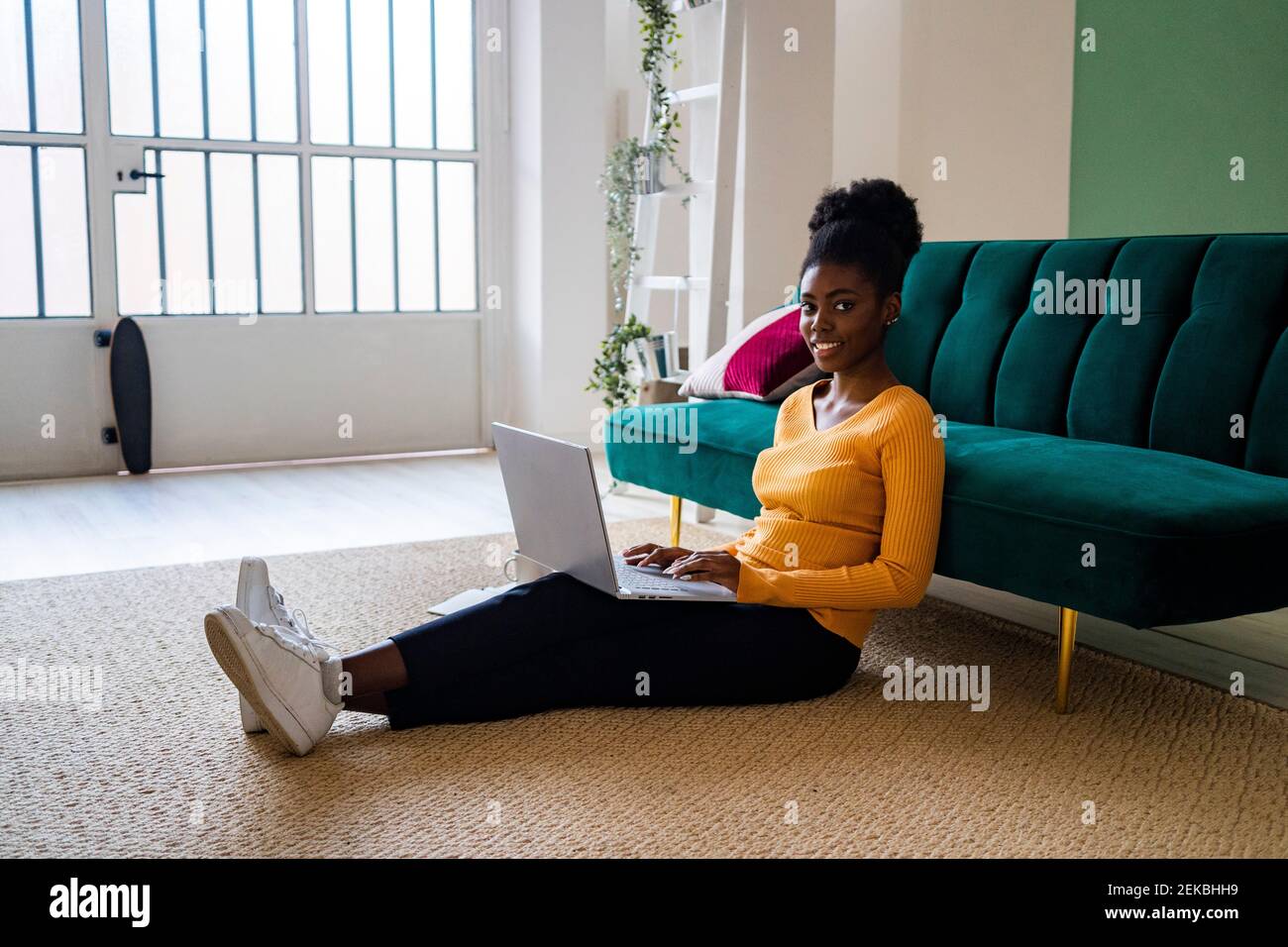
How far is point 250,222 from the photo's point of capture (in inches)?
199

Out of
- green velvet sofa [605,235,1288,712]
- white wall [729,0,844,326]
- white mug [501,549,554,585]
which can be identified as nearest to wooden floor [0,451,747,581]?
white wall [729,0,844,326]

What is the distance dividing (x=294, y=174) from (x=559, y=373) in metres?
1.37

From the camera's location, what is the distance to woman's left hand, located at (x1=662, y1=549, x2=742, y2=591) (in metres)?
2.04

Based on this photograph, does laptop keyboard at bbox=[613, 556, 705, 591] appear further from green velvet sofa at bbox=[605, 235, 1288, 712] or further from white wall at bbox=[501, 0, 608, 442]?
white wall at bbox=[501, 0, 608, 442]

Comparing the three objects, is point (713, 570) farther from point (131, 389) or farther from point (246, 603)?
point (131, 389)

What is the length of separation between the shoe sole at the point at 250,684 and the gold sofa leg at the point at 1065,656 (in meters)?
1.27

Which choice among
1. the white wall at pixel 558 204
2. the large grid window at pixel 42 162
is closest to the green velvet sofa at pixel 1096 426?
the white wall at pixel 558 204

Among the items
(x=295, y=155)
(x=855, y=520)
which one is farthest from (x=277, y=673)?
(x=295, y=155)

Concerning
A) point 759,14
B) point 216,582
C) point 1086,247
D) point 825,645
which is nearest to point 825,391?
point 825,645

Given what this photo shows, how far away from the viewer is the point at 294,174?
5.15 meters

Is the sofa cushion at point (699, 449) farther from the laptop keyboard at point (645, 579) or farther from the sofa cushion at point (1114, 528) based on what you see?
the laptop keyboard at point (645, 579)
